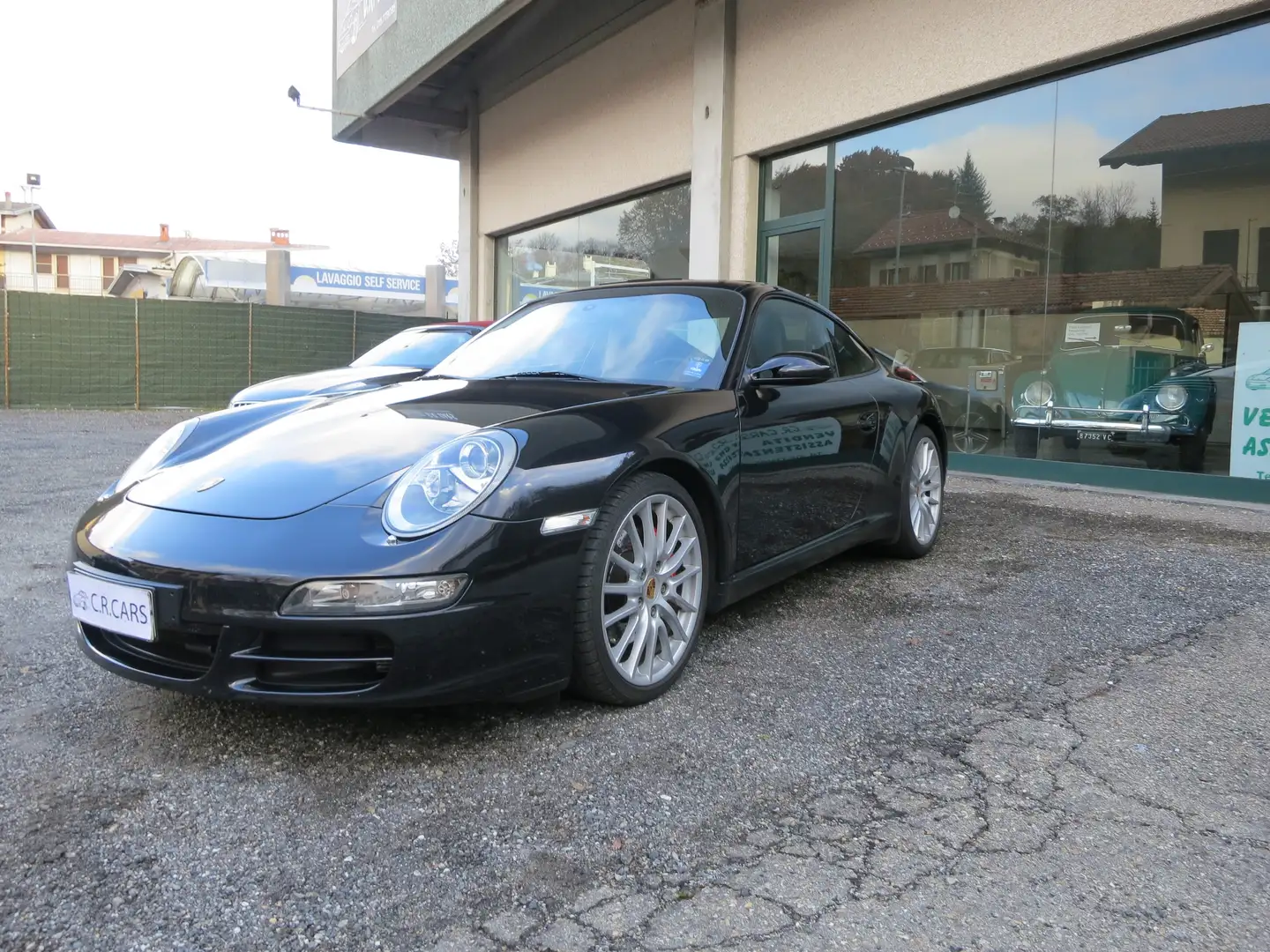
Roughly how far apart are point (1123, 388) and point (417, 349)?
5.57 metres

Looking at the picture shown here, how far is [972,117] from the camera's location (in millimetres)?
7715

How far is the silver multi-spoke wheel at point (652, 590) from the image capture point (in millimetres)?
2678

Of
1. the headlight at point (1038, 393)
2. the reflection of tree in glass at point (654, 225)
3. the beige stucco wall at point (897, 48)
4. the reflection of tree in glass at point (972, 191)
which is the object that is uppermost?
the beige stucco wall at point (897, 48)

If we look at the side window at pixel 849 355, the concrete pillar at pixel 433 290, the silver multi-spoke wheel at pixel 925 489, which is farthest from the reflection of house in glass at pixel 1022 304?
the concrete pillar at pixel 433 290

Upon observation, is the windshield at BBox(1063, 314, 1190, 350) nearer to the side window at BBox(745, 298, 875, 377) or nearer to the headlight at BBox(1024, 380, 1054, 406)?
the headlight at BBox(1024, 380, 1054, 406)

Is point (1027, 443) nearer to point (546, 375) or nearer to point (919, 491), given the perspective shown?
point (919, 491)

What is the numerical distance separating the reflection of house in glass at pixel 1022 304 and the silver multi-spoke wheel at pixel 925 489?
2.98 metres

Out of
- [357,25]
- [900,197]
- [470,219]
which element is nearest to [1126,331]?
[900,197]

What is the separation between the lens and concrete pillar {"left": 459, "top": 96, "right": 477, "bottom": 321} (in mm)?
15211

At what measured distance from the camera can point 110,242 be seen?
6056 centimetres

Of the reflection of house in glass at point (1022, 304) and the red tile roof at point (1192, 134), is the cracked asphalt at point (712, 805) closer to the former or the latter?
the reflection of house in glass at point (1022, 304)

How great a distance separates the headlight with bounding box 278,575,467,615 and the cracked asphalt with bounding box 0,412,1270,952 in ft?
1.43

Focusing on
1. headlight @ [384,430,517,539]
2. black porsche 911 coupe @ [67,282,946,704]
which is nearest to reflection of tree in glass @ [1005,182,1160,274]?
black porsche 911 coupe @ [67,282,946,704]

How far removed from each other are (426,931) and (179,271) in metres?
29.1
